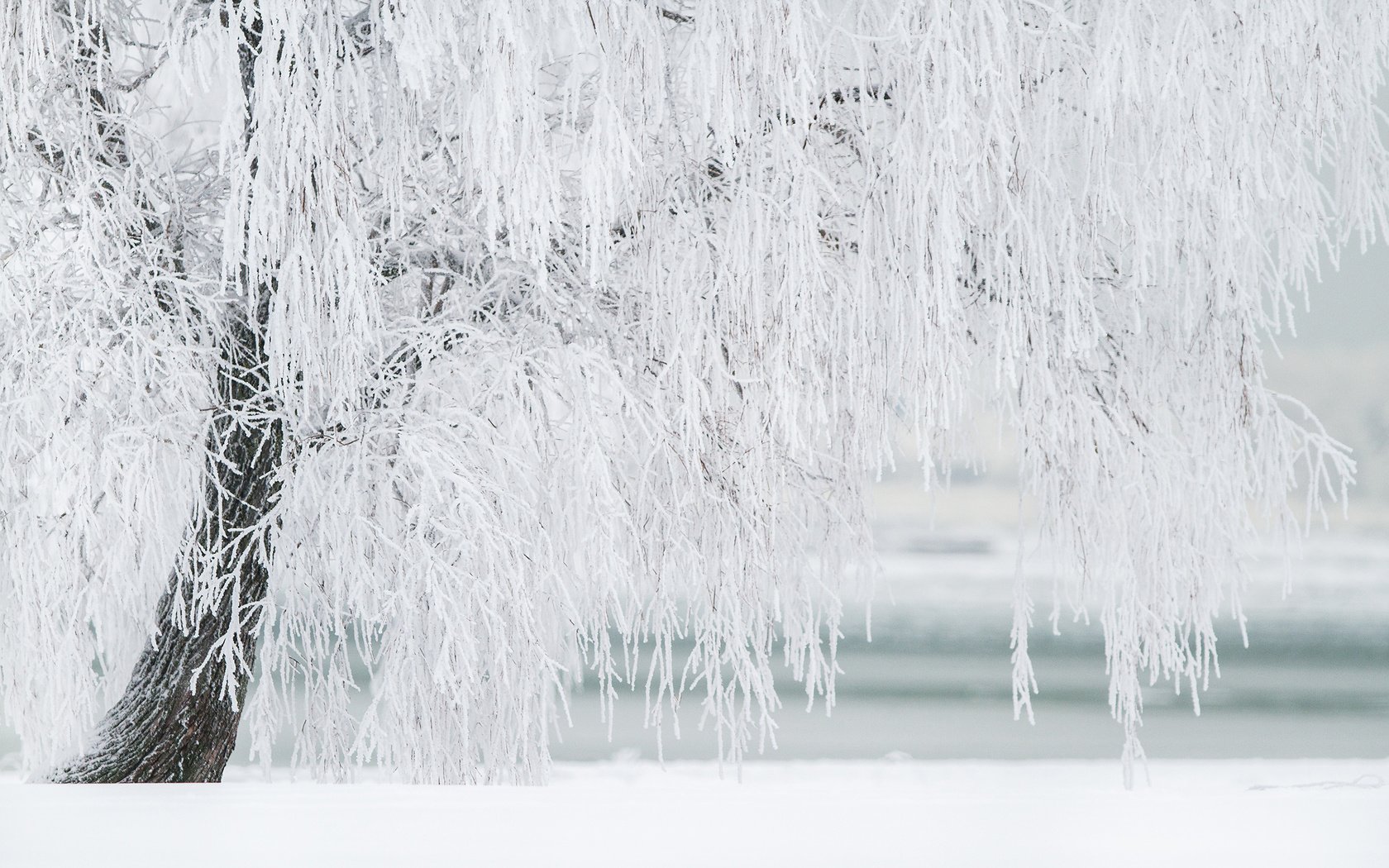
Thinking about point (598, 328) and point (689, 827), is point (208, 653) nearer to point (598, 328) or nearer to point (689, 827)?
point (598, 328)

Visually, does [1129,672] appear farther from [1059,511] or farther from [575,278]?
[575,278]

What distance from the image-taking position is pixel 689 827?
1.64 metres

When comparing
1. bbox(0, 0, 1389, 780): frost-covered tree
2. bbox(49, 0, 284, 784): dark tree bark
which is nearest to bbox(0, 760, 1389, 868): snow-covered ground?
bbox(0, 0, 1389, 780): frost-covered tree

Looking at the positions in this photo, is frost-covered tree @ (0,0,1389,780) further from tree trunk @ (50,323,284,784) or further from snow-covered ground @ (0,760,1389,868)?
snow-covered ground @ (0,760,1389,868)

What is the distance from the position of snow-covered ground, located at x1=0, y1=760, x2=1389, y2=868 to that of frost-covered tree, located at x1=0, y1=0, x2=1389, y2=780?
3.17 feet

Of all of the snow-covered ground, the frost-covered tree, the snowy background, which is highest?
the frost-covered tree

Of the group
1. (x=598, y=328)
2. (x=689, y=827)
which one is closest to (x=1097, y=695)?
(x=598, y=328)

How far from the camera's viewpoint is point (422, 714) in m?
2.94

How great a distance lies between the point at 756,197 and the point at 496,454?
0.80m

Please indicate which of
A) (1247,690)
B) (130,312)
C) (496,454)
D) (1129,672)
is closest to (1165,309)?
(1129,672)

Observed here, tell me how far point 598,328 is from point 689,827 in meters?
1.74

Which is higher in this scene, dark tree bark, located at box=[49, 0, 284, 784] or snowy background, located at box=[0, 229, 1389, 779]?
dark tree bark, located at box=[49, 0, 284, 784]

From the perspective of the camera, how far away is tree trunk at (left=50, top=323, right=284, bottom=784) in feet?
10.3

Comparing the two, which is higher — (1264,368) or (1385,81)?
(1385,81)
